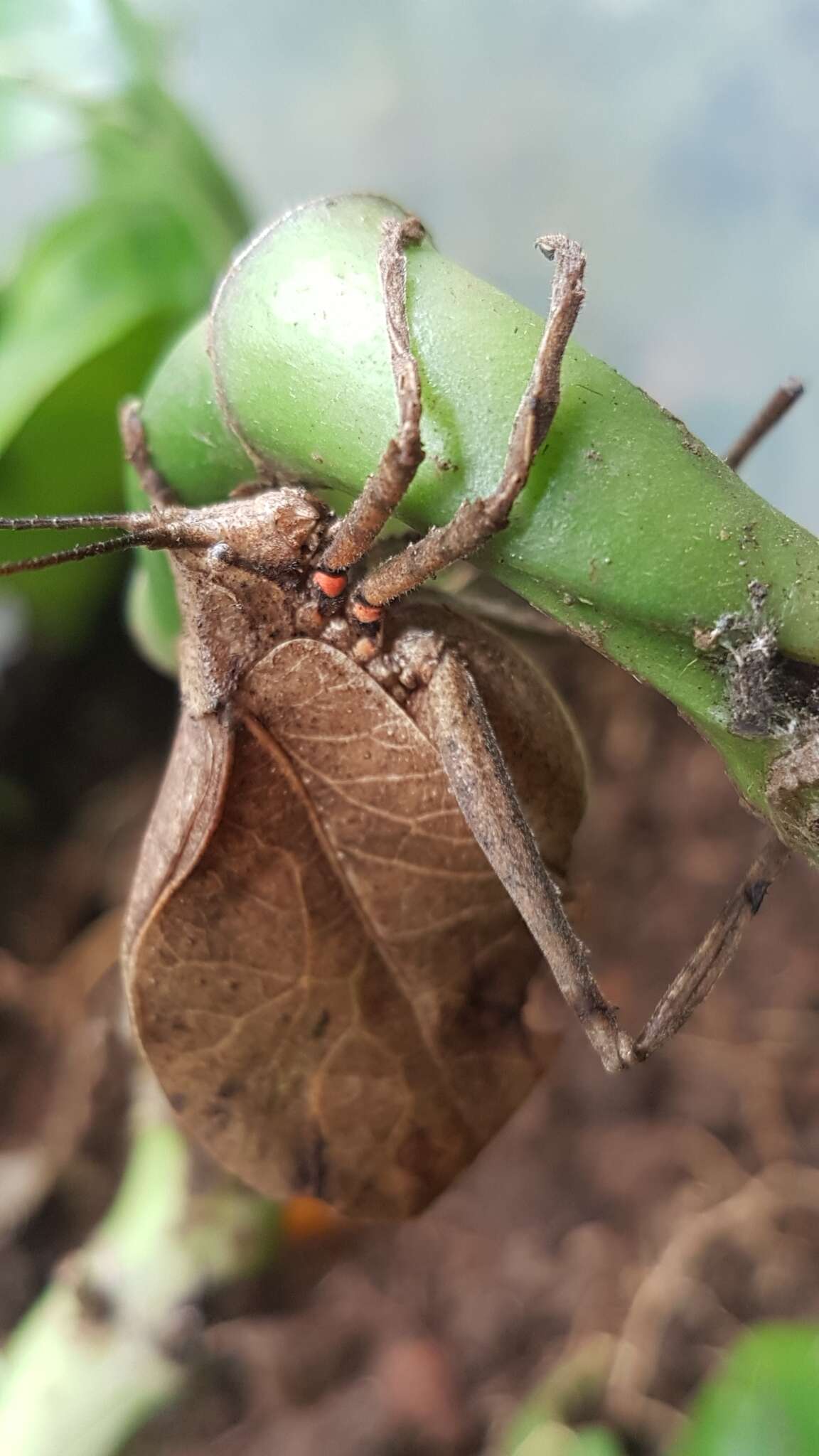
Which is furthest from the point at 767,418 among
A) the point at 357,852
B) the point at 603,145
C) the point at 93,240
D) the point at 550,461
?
the point at 93,240

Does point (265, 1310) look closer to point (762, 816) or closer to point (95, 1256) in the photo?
point (95, 1256)

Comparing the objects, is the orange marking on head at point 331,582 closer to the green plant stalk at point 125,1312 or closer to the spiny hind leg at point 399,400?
the spiny hind leg at point 399,400

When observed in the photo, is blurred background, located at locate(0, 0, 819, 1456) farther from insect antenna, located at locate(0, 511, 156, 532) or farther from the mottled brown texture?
insect antenna, located at locate(0, 511, 156, 532)

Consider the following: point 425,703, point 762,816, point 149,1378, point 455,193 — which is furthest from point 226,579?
point 149,1378

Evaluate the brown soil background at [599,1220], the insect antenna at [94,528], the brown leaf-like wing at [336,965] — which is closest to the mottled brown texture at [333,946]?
the brown leaf-like wing at [336,965]

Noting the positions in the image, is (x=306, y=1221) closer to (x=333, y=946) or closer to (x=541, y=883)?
(x=333, y=946)

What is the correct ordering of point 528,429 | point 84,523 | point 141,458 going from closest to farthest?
point 528,429, point 84,523, point 141,458
